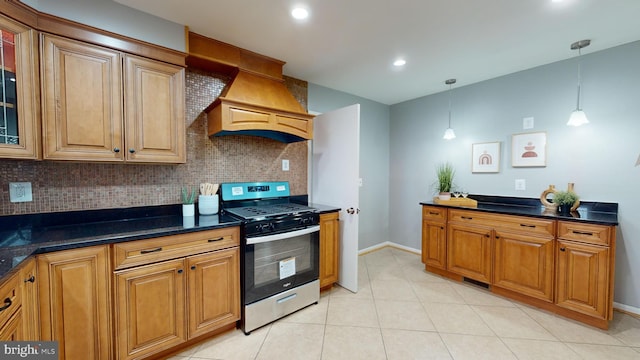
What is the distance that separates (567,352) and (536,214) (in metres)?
1.10

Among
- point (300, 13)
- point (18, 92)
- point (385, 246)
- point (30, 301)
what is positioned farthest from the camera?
point (385, 246)

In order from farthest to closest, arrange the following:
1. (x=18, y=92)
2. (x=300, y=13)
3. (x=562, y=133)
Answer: (x=562, y=133) → (x=300, y=13) → (x=18, y=92)

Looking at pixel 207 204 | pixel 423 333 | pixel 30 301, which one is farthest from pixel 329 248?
pixel 30 301

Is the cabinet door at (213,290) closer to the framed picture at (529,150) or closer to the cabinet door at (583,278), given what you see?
the cabinet door at (583,278)

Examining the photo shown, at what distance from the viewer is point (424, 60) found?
256 cm

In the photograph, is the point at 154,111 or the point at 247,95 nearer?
the point at 154,111

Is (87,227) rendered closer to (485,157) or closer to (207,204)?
(207,204)

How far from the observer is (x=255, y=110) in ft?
7.21

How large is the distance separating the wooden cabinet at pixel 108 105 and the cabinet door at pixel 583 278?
3.40 metres

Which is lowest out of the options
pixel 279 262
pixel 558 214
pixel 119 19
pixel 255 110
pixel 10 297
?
pixel 279 262

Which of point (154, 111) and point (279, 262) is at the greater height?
point (154, 111)

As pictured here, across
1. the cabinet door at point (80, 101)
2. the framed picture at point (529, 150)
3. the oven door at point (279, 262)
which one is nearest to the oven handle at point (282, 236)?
the oven door at point (279, 262)

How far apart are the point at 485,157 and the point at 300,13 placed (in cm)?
283

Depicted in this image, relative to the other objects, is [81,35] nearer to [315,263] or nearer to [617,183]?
[315,263]
